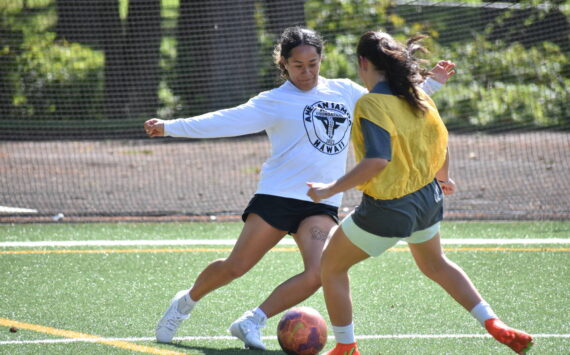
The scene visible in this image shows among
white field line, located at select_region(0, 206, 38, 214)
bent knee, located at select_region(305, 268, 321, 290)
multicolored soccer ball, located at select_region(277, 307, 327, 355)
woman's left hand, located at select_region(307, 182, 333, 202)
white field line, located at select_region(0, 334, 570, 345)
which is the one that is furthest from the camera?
white field line, located at select_region(0, 206, 38, 214)

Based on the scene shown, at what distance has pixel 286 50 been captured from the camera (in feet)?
16.7

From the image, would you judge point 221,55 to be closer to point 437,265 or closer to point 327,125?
point 327,125

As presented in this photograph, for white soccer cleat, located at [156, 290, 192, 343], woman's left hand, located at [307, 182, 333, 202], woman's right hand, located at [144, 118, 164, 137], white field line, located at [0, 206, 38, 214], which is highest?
woman's right hand, located at [144, 118, 164, 137]

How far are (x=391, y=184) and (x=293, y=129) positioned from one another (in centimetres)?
101

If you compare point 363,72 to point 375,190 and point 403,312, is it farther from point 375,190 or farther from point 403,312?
point 403,312

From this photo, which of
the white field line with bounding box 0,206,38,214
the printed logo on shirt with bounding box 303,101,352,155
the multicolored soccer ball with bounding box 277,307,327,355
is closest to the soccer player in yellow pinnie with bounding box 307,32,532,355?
the multicolored soccer ball with bounding box 277,307,327,355

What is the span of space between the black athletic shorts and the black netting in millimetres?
7659

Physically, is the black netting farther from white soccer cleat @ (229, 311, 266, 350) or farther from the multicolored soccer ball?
the multicolored soccer ball

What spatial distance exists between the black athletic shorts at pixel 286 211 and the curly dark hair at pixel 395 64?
1.05 m

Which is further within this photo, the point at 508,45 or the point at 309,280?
the point at 508,45

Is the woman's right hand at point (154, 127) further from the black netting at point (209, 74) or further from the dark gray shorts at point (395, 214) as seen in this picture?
the black netting at point (209, 74)

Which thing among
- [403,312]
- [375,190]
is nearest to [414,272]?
[403,312]

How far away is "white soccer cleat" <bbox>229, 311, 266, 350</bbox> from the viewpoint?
5023 millimetres

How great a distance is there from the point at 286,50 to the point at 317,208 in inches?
37.4
